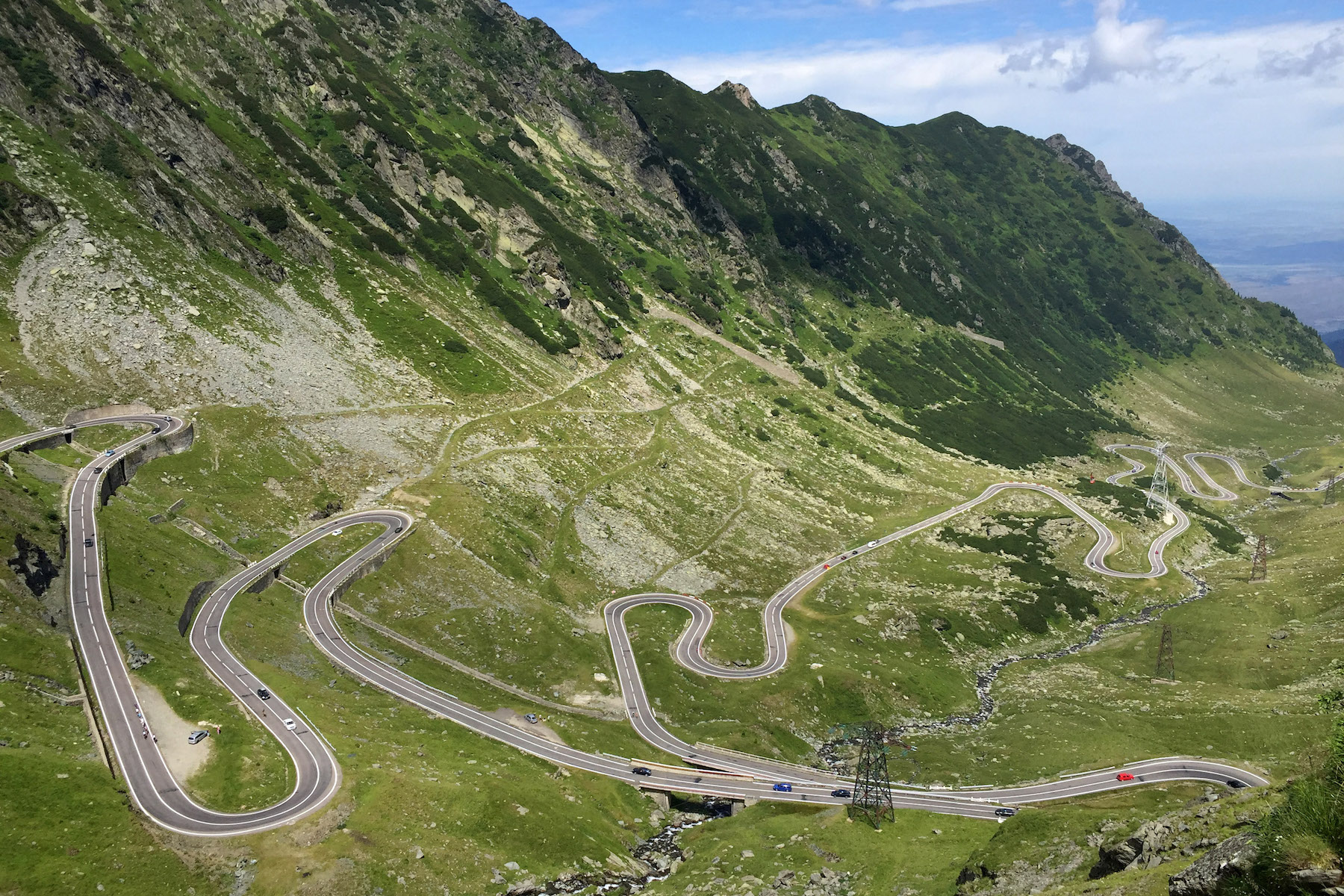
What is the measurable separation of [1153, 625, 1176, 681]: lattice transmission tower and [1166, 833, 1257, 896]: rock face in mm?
98477

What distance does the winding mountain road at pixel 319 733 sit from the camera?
6241 centimetres

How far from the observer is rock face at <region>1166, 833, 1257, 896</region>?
29.8m

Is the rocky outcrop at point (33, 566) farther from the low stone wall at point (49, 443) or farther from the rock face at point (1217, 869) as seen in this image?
the rock face at point (1217, 869)

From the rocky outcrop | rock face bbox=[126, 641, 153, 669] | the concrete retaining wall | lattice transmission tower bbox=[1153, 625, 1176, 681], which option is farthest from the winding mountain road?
lattice transmission tower bbox=[1153, 625, 1176, 681]

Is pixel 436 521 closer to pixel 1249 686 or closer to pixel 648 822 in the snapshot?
pixel 648 822

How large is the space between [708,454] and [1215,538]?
417 ft

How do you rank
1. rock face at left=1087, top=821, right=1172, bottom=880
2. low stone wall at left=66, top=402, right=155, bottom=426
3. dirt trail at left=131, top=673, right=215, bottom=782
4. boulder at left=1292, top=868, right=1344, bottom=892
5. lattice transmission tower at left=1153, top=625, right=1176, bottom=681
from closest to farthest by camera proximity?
boulder at left=1292, top=868, right=1344, bottom=892, rock face at left=1087, top=821, right=1172, bottom=880, dirt trail at left=131, top=673, right=215, bottom=782, low stone wall at left=66, top=402, right=155, bottom=426, lattice transmission tower at left=1153, top=625, right=1176, bottom=681

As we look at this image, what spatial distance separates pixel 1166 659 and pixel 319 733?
121 meters

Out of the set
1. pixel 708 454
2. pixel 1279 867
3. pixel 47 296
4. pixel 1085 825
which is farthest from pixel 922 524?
pixel 47 296

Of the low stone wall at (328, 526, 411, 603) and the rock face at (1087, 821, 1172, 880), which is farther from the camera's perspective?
the low stone wall at (328, 526, 411, 603)

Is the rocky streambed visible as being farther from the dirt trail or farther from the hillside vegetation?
the dirt trail

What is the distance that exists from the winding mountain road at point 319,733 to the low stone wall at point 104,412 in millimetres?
944

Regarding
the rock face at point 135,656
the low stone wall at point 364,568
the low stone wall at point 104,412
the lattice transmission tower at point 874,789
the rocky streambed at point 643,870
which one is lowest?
the rocky streambed at point 643,870

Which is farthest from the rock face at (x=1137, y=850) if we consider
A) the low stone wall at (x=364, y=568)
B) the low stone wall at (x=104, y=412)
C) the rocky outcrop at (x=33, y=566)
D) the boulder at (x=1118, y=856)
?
the low stone wall at (x=104, y=412)
